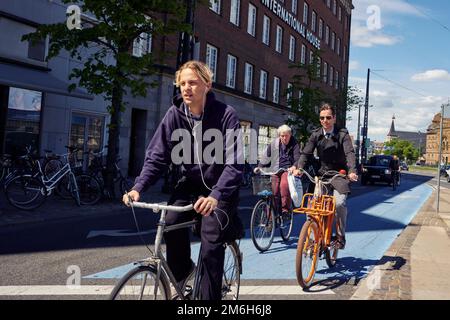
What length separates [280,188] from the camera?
738 centimetres

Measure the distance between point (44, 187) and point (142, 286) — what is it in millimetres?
7436

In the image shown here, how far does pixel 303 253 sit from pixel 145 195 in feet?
28.7

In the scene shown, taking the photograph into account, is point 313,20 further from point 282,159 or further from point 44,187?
point 282,159

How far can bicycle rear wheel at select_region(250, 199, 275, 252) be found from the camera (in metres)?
6.68

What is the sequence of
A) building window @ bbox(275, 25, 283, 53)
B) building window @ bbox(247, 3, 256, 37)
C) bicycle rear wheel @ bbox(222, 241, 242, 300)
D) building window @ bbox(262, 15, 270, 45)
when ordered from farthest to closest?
building window @ bbox(275, 25, 283, 53) < building window @ bbox(262, 15, 270, 45) < building window @ bbox(247, 3, 256, 37) < bicycle rear wheel @ bbox(222, 241, 242, 300)

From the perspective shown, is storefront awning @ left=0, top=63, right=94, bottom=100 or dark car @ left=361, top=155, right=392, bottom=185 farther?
dark car @ left=361, top=155, right=392, bottom=185

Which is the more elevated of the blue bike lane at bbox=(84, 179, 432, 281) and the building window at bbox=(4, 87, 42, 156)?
the building window at bbox=(4, 87, 42, 156)

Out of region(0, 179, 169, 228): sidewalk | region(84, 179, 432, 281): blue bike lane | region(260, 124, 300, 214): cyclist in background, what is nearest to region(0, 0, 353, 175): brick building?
region(0, 179, 169, 228): sidewalk

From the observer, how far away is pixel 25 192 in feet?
30.0

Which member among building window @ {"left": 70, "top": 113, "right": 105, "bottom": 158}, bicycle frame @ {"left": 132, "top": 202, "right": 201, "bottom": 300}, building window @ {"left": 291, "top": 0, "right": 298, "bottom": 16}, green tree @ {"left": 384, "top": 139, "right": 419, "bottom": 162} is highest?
building window @ {"left": 291, "top": 0, "right": 298, "bottom": 16}

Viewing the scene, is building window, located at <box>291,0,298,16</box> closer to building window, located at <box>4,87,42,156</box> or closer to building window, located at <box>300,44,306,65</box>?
building window, located at <box>300,44,306,65</box>

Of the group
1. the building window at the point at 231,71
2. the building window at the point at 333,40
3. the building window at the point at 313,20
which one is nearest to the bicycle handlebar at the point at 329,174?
the building window at the point at 231,71

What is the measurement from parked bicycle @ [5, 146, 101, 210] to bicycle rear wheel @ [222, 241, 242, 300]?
6563mm
